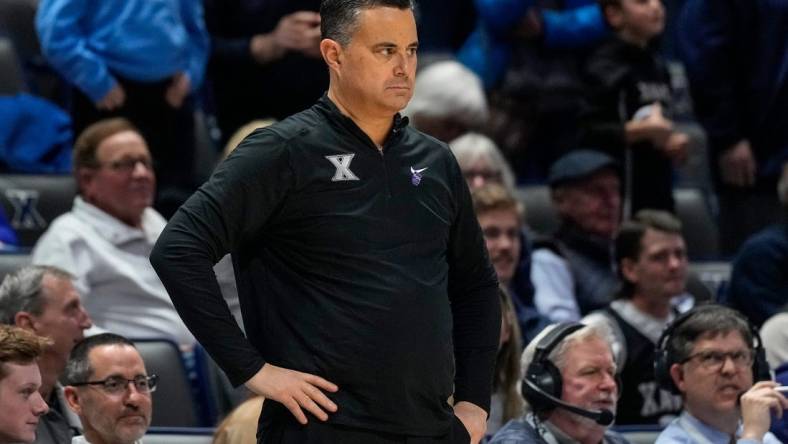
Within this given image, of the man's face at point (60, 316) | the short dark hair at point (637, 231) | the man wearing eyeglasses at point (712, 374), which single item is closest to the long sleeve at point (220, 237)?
the man's face at point (60, 316)

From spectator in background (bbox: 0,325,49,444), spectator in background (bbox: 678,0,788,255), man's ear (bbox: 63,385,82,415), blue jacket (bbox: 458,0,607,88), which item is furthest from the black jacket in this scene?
spectator in background (bbox: 678,0,788,255)

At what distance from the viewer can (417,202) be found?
292 centimetres

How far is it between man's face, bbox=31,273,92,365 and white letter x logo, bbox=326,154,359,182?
69.1 inches

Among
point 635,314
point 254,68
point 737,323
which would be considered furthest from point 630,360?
point 254,68

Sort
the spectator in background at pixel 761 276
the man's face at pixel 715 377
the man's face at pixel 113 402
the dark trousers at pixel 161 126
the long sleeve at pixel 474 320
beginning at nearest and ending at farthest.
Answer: the long sleeve at pixel 474 320
the man's face at pixel 113 402
the man's face at pixel 715 377
the spectator in background at pixel 761 276
the dark trousers at pixel 161 126

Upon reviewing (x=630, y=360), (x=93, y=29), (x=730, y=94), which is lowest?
(x=630, y=360)

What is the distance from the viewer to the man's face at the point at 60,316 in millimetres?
4449

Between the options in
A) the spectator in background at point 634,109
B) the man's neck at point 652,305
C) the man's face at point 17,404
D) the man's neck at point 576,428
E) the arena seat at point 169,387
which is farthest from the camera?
the spectator in background at point 634,109

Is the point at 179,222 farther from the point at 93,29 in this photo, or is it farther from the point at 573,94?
the point at 573,94

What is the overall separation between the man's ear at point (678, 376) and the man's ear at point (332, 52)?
1886 millimetres

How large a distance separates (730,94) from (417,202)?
414 centimetres

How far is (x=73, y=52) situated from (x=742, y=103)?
280 cm

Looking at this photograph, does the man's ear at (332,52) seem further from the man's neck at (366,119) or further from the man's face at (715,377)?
the man's face at (715,377)

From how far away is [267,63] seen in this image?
6402mm
